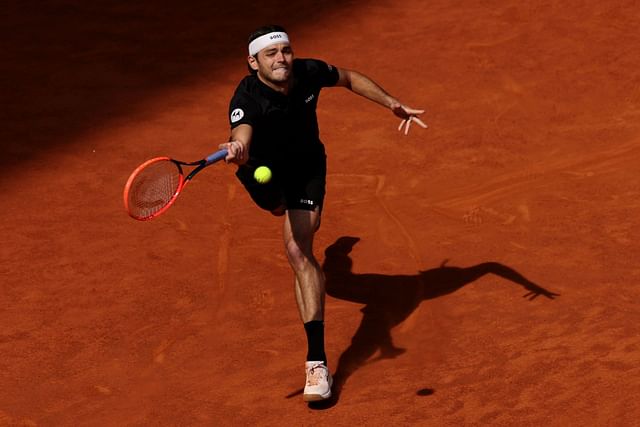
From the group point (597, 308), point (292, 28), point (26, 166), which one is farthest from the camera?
point (292, 28)

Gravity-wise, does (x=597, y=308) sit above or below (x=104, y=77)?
below

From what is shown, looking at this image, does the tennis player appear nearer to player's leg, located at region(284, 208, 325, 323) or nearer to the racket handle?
player's leg, located at region(284, 208, 325, 323)

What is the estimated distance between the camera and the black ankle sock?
8617 mm

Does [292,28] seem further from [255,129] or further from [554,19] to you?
[255,129]

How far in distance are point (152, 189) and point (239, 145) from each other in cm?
72

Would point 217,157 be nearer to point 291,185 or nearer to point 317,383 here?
point 291,185

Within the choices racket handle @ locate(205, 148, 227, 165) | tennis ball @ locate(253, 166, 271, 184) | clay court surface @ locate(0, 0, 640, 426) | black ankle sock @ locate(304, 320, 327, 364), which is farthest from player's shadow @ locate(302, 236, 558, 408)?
racket handle @ locate(205, 148, 227, 165)

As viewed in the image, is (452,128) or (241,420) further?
(452,128)

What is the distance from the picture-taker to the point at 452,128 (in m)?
12.5

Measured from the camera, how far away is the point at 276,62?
8.69 metres

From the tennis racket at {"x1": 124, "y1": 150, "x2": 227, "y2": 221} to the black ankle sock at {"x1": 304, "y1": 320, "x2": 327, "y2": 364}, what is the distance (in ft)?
3.89

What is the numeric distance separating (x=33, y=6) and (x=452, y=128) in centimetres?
556

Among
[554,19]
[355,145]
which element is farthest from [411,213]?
[554,19]

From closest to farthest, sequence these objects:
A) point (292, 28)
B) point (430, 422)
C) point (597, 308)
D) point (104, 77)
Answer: point (430, 422)
point (597, 308)
point (104, 77)
point (292, 28)
